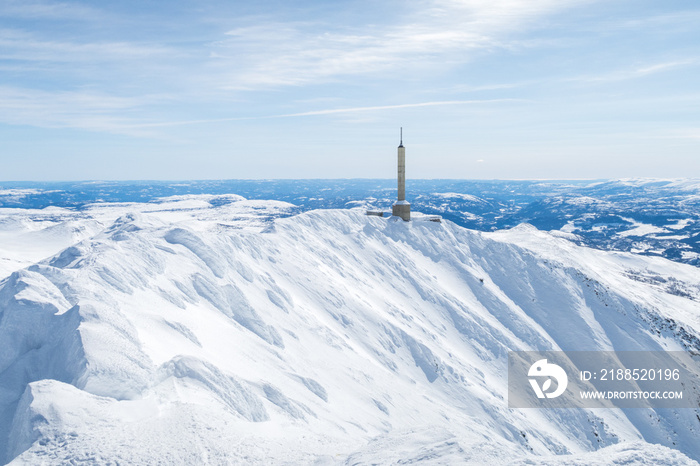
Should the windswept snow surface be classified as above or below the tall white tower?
below

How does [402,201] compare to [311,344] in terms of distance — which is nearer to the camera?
[311,344]

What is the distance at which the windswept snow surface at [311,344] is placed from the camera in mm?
13773

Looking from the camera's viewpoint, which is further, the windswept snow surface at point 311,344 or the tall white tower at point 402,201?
the tall white tower at point 402,201

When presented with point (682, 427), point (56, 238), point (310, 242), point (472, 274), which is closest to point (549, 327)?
point (472, 274)

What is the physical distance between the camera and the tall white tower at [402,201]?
198ft

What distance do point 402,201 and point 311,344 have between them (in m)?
34.9

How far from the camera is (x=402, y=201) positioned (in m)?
61.5

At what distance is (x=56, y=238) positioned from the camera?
88.9 metres

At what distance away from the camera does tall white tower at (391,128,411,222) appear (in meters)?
60.3

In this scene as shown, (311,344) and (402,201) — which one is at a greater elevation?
(402,201)

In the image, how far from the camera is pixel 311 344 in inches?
1198

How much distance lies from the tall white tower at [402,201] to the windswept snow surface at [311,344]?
76.8 inches

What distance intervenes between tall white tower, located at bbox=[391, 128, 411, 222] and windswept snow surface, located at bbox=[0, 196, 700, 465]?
195 cm

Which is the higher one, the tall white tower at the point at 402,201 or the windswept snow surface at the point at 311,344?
the tall white tower at the point at 402,201
